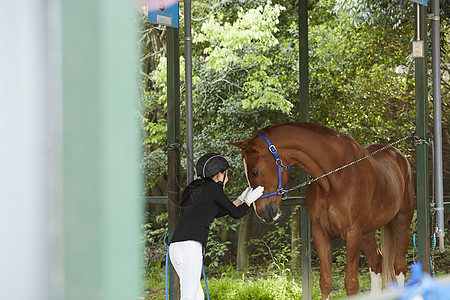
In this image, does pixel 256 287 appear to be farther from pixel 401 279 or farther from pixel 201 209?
pixel 201 209

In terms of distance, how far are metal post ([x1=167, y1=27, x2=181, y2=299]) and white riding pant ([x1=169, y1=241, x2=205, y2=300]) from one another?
22.7 inches

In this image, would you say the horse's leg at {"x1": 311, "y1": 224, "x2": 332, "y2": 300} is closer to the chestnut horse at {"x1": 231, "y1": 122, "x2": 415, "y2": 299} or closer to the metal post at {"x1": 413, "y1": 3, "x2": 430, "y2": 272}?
the chestnut horse at {"x1": 231, "y1": 122, "x2": 415, "y2": 299}

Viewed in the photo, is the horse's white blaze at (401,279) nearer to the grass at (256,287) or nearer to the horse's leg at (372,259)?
the horse's leg at (372,259)

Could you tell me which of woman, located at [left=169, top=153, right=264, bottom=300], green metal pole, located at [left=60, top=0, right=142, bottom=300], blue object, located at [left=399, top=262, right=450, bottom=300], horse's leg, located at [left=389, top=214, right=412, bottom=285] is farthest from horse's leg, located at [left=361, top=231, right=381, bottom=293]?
green metal pole, located at [left=60, top=0, right=142, bottom=300]

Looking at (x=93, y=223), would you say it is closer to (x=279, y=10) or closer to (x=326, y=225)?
(x=326, y=225)

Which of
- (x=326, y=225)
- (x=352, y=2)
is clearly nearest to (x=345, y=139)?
(x=326, y=225)

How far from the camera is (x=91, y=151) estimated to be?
0.72 m

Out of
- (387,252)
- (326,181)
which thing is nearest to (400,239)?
(387,252)

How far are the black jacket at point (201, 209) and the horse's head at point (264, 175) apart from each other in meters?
0.40

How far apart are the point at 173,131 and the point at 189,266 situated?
108cm

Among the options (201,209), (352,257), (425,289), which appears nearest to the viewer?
(425,289)

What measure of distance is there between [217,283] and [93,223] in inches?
325

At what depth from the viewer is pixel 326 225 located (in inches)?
196

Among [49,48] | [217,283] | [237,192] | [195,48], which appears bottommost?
[217,283]
